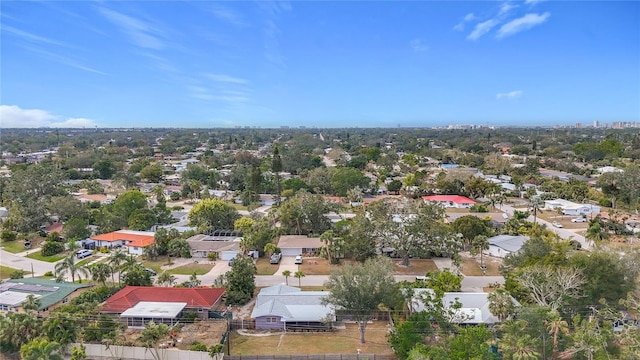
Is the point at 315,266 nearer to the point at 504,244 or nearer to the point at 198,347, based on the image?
the point at 198,347

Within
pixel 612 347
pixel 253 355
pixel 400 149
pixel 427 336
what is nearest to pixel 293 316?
pixel 253 355

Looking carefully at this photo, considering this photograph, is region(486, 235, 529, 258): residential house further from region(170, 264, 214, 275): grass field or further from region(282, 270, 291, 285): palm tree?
region(170, 264, 214, 275): grass field

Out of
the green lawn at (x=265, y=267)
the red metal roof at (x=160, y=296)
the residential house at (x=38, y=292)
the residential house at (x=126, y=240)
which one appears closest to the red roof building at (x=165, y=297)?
the red metal roof at (x=160, y=296)

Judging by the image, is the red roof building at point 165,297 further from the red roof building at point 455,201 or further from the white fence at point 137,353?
the red roof building at point 455,201

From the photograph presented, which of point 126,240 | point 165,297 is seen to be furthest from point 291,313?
point 126,240

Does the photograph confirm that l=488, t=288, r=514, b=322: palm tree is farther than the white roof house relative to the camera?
No

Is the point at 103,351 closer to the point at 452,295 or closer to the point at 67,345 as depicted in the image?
the point at 67,345

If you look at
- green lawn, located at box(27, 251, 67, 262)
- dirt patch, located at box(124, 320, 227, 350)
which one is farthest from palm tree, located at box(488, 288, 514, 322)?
green lawn, located at box(27, 251, 67, 262)
